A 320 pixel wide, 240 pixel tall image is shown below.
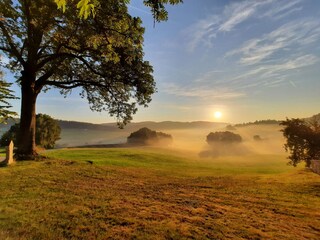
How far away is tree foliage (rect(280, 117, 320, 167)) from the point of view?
2617 cm

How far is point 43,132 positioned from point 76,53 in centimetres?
3628

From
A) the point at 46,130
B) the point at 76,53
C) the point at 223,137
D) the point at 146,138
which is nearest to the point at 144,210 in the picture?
the point at 76,53

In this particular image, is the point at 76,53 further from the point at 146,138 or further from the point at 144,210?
the point at 146,138

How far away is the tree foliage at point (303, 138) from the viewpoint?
26172mm

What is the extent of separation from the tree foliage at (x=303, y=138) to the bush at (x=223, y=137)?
52.0m

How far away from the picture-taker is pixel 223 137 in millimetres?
80250

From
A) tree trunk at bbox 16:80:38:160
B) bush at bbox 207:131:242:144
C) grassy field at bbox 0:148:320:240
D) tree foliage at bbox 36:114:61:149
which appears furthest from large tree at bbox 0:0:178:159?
bush at bbox 207:131:242:144

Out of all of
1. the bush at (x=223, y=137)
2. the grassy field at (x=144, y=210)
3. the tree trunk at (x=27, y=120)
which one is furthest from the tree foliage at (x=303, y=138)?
the bush at (x=223, y=137)

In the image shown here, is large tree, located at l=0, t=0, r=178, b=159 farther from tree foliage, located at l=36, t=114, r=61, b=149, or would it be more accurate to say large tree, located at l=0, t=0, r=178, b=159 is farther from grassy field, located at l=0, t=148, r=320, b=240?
tree foliage, located at l=36, t=114, r=61, b=149

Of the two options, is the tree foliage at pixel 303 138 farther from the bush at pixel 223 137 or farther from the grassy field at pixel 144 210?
the bush at pixel 223 137

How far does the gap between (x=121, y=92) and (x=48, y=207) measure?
16728 mm

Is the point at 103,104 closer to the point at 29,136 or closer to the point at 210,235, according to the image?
the point at 29,136

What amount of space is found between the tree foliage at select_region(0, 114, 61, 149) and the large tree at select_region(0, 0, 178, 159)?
100 feet

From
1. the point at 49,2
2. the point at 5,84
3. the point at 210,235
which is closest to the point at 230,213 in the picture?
the point at 210,235
